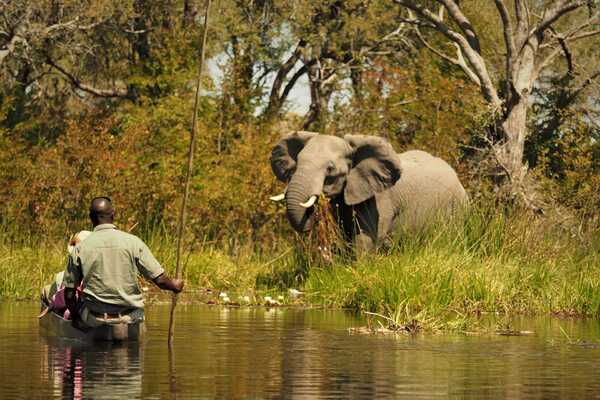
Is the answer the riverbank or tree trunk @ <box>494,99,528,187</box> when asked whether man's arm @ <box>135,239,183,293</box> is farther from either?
tree trunk @ <box>494,99,528,187</box>

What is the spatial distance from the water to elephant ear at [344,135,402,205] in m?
6.85

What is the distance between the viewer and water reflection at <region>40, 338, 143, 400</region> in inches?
444

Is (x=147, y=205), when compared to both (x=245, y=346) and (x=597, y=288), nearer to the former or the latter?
(x=597, y=288)

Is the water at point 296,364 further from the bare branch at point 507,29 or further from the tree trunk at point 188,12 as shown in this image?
the tree trunk at point 188,12

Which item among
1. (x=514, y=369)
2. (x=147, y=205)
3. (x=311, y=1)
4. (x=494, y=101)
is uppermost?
(x=311, y=1)

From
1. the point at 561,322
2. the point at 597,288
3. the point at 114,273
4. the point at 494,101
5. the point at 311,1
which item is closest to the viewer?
the point at 114,273

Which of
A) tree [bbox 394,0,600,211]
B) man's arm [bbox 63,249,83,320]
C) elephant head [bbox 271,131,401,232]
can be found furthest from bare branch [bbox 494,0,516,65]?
man's arm [bbox 63,249,83,320]

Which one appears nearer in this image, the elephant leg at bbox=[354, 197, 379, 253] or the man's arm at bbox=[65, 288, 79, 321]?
the man's arm at bbox=[65, 288, 79, 321]

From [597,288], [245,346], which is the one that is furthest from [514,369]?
[597,288]

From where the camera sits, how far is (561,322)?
63.8 ft

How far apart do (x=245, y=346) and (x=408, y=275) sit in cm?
482

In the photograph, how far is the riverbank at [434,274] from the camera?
Answer: 19938 mm

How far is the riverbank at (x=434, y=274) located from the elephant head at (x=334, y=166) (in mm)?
987

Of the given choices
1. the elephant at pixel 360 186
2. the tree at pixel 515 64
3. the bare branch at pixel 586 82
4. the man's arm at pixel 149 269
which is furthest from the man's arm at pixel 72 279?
the bare branch at pixel 586 82
